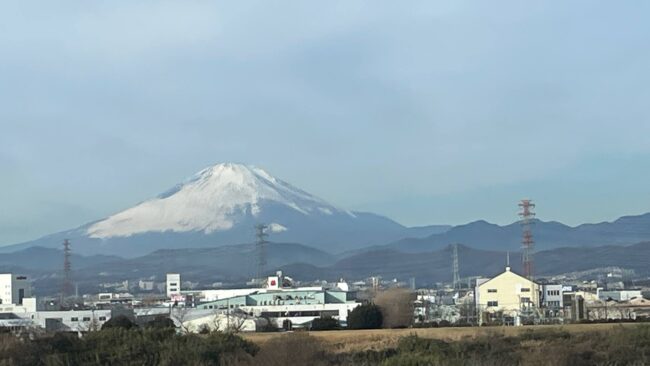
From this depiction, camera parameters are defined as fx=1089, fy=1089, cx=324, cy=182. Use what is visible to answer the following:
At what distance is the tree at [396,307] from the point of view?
52.3 meters

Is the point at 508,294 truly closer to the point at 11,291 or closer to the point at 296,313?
the point at 296,313

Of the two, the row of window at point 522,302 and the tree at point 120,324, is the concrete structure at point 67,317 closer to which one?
the tree at point 120,324

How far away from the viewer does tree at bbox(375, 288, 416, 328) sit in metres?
52.3

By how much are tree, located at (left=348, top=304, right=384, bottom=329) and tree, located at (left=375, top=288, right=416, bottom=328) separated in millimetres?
667

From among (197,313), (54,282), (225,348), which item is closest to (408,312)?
(197,313)

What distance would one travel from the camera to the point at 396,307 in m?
55.7

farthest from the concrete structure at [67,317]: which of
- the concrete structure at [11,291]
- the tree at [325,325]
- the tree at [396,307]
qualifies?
the tree at [325,325]

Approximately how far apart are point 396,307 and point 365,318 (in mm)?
7246

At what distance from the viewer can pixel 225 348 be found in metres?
26.1

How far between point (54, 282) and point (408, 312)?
13422 centimetres

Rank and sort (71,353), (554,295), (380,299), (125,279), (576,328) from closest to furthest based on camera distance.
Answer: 1. (71,353)
2. (576,328)
3. (380,299)
4. (554,295)
5. (125,279)

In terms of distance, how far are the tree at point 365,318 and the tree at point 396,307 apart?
0.67 m

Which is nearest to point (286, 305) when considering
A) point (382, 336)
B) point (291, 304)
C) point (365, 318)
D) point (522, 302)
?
point (291, 304)

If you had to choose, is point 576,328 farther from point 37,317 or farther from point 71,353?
point 37,317
